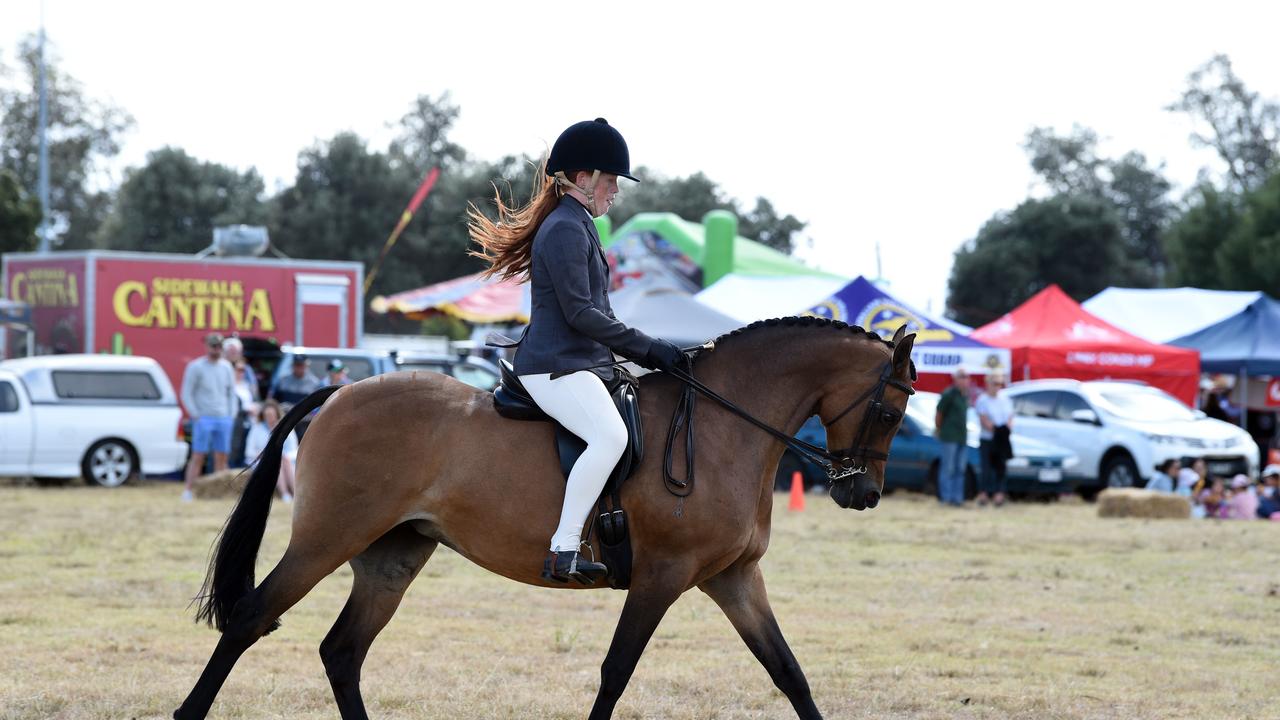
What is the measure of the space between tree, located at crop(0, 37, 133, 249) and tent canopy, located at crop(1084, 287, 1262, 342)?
4656cm

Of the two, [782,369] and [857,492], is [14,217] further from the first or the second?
[857,492]

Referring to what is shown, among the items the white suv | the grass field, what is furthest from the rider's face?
the white suv

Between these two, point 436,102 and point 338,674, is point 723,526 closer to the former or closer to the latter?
point 338,674

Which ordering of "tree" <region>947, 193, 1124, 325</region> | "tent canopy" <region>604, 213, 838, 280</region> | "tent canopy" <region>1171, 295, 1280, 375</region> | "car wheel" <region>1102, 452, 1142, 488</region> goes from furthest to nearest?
"tree" <region>947, 193, 1124, 325</region>
"tent canopy" <region>604, 213, 838, 280</region>
"tent canopy" <region>1171, 295, 1280, 375</region>
"car wheel" <region>1102, 452, 1142, 488</region>

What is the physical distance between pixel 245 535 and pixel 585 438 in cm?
156

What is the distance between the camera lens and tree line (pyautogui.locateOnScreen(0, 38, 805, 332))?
57.7 m

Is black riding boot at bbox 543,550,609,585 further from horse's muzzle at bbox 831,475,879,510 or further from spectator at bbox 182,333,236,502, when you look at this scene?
spectator at bbox 182,333,236,502

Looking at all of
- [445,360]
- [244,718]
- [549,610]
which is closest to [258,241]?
[445,360]

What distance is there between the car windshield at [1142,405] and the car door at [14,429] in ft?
49.4

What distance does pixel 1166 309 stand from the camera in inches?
1085

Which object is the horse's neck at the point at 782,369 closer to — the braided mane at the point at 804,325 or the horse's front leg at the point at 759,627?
the braided mane at the point at 804,325

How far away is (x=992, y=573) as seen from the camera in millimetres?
11984

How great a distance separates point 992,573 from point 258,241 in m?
15.1

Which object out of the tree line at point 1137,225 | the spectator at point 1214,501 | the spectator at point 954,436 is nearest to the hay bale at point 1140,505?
the spectator at point 1214,501
